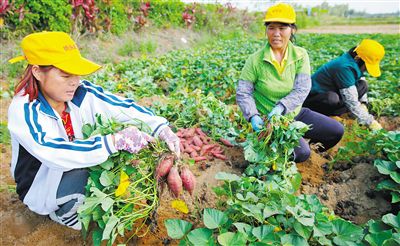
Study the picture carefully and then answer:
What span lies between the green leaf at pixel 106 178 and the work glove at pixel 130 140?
14cm

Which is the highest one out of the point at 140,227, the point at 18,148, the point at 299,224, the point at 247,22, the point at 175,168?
the point at 18,148

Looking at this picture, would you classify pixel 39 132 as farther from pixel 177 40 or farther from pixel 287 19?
pixel 177 40

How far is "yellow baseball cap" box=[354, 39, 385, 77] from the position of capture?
3199 mm

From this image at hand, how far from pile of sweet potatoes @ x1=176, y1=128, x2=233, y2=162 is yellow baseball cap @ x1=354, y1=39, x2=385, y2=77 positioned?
1587 mm

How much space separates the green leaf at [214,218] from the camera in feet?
5.29

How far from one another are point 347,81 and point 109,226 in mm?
2634

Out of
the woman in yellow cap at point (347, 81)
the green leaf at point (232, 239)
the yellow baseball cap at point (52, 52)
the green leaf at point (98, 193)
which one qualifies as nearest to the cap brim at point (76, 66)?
the yellow baseball cap at point (52, 52)

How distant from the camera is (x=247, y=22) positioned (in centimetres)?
1606

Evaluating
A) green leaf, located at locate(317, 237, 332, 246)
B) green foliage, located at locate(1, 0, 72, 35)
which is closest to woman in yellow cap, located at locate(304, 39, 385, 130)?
green leaf, located at locate(317, 237, 332, 246)

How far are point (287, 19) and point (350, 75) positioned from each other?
115cm

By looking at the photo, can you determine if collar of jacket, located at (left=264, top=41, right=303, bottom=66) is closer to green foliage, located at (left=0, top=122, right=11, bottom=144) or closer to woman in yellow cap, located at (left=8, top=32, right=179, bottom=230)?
woman in yellow cap, located at (left=8, top=32, right=179, bottom=230)

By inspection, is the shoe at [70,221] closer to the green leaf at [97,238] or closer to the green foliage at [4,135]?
the green leaf at [97,238]

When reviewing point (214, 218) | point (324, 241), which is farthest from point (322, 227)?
point (214, 218)

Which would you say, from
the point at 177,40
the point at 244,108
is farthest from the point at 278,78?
the point at 177,40
